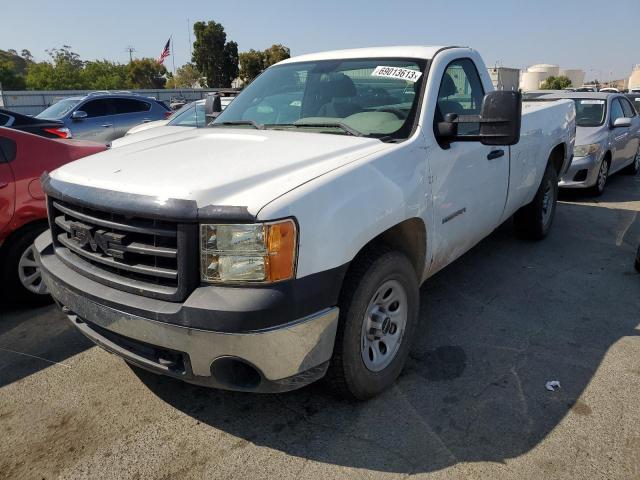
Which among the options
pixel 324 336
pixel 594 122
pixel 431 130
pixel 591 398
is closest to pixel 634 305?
pixel 591 398

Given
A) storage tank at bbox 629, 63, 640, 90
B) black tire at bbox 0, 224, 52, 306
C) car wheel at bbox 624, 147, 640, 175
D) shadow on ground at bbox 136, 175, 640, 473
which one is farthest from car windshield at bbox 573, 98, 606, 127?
storage tank at bbox 629, 63, 640, 90

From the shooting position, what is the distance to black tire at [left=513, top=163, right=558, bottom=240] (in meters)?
5.32

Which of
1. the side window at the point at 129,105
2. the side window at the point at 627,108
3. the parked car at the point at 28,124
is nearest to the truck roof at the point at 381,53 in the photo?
the parked car at the point at 28,124

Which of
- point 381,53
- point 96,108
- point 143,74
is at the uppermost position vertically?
point 143,74

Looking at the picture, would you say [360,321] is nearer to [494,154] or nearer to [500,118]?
[500,118]

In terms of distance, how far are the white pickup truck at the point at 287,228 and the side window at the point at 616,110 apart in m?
6.33

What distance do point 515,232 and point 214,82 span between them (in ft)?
192

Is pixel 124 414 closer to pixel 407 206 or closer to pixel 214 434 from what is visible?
pixel 214 434

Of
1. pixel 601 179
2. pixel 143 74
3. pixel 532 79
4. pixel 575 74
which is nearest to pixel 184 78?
pixel 143 74

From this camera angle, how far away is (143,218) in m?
2.26

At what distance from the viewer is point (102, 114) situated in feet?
38.5

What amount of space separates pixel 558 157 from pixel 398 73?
3.24 m

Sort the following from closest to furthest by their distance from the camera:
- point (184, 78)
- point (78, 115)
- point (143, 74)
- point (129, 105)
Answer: point (78, 115), point (129, 105), point (143, 74), point (184, 78)

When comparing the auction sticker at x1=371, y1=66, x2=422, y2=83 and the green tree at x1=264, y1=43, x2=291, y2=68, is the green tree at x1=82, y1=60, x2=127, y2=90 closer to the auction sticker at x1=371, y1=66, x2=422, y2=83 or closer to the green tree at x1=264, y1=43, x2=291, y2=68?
the green tree at x1=264, y1=43, x2=291, y2=68
